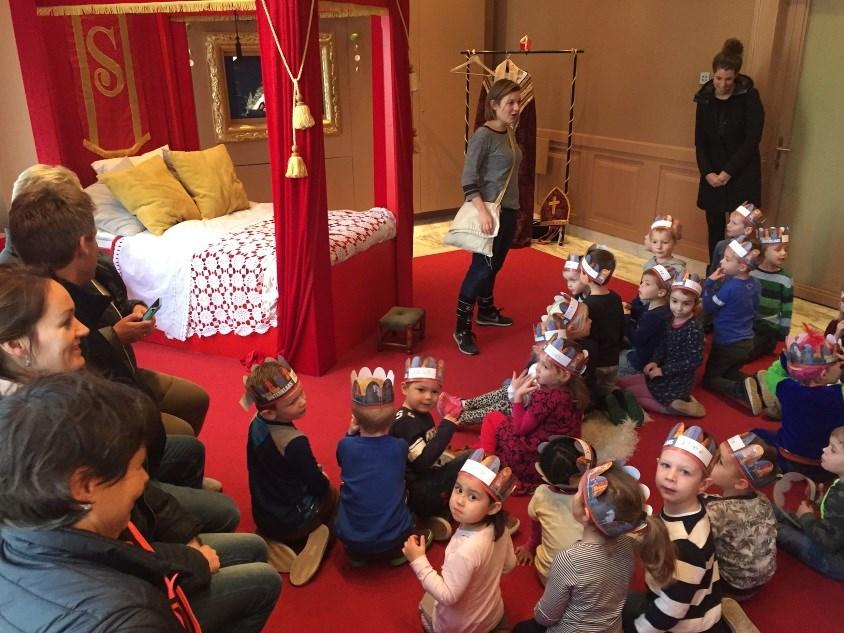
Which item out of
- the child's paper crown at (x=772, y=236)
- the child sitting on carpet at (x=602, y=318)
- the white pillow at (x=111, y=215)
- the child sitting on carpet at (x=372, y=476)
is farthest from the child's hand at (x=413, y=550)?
the white pillow at (x=111, y=215)

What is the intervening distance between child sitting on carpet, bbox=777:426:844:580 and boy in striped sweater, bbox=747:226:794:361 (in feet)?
5.25

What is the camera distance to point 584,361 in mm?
2600

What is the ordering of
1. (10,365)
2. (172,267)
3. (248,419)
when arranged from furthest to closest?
1. (172,267)
2. (248,419)
3. (10,365)

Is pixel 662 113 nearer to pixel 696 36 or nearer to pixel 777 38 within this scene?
pixel 696 36

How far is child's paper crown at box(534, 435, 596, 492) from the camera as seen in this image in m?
2.09

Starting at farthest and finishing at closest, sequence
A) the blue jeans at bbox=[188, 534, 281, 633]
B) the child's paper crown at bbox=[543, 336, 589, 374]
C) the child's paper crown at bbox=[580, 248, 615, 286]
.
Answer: the child's paper crown at bbox=[580, 248, 615, 286]
the child's paper crown at bbox=[543, 336, 589, 374]
the blue jeans at bbox=[188, 534, 281, 633]

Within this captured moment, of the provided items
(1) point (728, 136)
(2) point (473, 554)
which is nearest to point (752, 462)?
(2) point (473, 554)

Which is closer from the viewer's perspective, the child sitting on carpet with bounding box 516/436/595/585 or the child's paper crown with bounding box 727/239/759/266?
the child sitting on carpet with bounding box 516/436/595/585

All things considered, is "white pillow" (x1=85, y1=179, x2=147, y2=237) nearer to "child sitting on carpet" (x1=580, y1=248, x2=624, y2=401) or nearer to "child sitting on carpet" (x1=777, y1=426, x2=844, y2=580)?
"child sitting on carpet" (x1=580, y1=248, x2=624, y2=401)

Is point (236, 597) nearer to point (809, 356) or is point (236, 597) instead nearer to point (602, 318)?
point (602, 318)

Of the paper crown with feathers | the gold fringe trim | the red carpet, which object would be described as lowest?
the red carpet

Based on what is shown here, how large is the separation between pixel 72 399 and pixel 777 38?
5076 millimetres

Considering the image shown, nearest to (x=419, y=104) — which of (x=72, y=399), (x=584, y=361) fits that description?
(x=584, y=361)

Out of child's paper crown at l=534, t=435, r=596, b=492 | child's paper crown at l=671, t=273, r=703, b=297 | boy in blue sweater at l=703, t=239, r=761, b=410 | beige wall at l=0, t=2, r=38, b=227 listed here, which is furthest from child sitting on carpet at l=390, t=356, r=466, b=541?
beige wall at l=0, t=2, r=38, b=227
